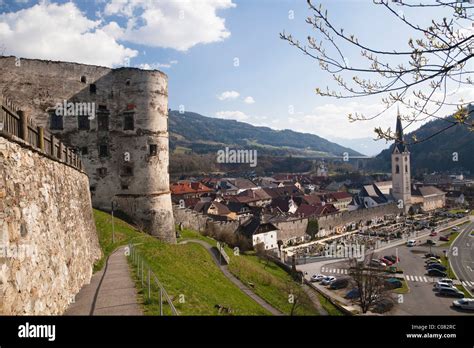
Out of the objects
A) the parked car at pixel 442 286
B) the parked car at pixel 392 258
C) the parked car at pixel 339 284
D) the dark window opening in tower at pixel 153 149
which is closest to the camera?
the dark window opening in tower at pixel 153 149

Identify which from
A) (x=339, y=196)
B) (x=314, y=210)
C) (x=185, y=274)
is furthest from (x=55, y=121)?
(x=339, y=196)

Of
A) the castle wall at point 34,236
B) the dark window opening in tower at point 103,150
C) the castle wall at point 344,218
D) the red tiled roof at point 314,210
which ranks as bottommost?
the castle wall at point 344,218

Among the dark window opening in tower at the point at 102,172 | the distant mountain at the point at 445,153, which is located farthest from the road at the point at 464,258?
the distant mountain at the point at 445,153

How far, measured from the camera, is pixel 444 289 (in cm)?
3409

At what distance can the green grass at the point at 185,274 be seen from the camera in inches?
526

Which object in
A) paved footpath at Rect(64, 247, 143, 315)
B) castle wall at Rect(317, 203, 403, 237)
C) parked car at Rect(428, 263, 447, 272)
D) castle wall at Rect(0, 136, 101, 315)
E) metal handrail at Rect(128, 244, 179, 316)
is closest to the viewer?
castle wall at Rect(0, 136, 101, 315)

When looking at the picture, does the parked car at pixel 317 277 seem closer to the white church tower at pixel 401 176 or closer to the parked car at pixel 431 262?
the parked car at pixel 431 262

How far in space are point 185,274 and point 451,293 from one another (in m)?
28.2

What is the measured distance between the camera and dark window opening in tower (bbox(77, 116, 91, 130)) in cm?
2747

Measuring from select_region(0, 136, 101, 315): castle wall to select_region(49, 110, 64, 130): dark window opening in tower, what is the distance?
16.1 metres

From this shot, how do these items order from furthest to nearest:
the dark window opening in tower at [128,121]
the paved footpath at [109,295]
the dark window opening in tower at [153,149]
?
the dark window opening in tower at [153,149]
the dark window opening in tower at [128,121]
the paved footpath at [109,295]

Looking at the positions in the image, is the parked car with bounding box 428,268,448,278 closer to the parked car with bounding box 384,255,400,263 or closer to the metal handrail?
the parked car with bounding box 384,255,400,263

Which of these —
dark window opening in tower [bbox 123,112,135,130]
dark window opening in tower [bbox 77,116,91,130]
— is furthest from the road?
dark window opening in tower [bbox 77,116,91,130]

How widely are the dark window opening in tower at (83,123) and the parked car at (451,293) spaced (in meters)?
35.5
